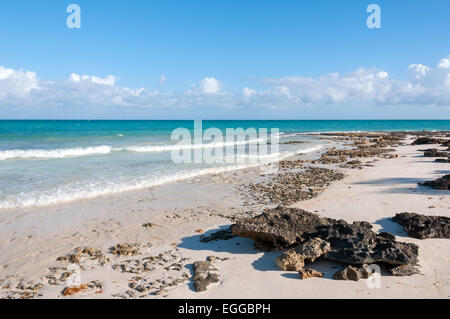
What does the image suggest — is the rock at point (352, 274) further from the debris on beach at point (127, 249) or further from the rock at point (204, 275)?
the debris on beach at point (127, 249)

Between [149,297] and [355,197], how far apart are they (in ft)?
21.1

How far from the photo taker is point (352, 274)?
4.18m

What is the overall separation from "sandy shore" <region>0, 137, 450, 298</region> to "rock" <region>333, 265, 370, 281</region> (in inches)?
3.3

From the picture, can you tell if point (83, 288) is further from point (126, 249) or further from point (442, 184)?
point (442, 184)

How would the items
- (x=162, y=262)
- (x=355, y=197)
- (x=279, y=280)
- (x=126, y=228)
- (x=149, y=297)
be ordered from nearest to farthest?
(x=149, y=297), (x=279, y=280), (x=162, y=262), (x=126, y=228), (x=355, y=197)

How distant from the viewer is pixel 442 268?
4426 millimetres

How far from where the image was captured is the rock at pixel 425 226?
5.43m

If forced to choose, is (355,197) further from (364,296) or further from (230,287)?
(230,287)

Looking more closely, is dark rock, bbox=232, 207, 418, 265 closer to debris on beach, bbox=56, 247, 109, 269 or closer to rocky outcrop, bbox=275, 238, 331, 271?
rocky outcrop, bbox=275, 238, 331, 271

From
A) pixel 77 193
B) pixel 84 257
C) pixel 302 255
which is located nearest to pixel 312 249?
pixel 302 255

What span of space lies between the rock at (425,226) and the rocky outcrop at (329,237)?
0.80 m

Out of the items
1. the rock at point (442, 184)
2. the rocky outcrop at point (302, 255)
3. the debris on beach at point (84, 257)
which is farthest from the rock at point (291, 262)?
the rock at point (442, 184)
